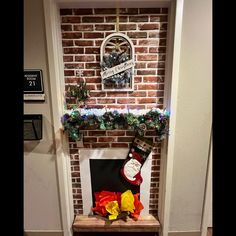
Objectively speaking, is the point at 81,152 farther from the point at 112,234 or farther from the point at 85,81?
the point at 112,234

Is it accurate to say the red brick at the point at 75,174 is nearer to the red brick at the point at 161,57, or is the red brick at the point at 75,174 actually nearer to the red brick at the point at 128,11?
the red brick at the point at 161,57

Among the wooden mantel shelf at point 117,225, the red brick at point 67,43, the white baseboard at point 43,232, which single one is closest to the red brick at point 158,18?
the red brick at point 67,43

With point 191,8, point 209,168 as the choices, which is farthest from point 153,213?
point 191,8

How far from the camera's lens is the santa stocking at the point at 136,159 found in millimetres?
1879

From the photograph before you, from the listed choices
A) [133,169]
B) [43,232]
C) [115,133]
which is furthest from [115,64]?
[43,232]

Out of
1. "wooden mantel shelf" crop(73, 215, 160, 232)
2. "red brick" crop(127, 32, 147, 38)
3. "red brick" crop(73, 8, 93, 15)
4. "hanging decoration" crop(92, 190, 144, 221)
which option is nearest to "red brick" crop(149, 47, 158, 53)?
"red brick" crop(127, 32, 147, 38)

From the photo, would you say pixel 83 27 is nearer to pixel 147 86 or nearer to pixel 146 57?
pixel 146 57

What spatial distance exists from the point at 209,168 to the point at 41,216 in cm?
166

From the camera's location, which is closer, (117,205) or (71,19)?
(71,19)

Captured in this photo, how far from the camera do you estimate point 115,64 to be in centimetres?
171

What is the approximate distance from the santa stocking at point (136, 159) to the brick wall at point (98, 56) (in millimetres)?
70

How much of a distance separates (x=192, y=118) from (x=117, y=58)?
0.82m

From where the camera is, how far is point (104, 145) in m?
1.92

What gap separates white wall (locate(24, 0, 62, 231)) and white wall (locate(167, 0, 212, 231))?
110cm
